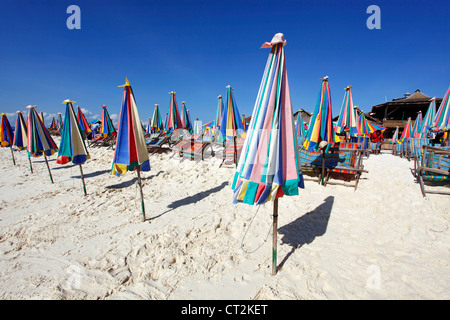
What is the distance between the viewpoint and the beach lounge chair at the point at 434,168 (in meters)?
5.06

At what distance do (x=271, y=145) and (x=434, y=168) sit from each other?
6.04 m

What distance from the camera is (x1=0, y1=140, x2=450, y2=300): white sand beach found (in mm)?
2611

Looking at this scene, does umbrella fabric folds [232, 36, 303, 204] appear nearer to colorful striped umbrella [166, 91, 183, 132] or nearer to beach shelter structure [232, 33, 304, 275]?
beach shelter structure [232, 33, 304, 275]

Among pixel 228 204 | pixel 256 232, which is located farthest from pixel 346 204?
pixel 228 204

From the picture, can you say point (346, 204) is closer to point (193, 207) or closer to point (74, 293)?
point (193, 207)

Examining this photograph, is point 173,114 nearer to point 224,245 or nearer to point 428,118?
point 224,245

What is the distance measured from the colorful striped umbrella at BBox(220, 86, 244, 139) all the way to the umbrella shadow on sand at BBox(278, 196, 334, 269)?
3.90 metres

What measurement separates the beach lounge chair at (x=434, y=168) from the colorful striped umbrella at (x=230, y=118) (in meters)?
5.40

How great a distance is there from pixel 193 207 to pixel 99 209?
2.56m

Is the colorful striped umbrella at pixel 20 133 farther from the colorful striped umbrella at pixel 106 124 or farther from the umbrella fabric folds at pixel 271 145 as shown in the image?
the umbrella fabric folds at pixel 271 145

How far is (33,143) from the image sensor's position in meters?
7.29

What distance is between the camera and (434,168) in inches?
207

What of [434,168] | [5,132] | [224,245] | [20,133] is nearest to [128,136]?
Answer: [224,245]
